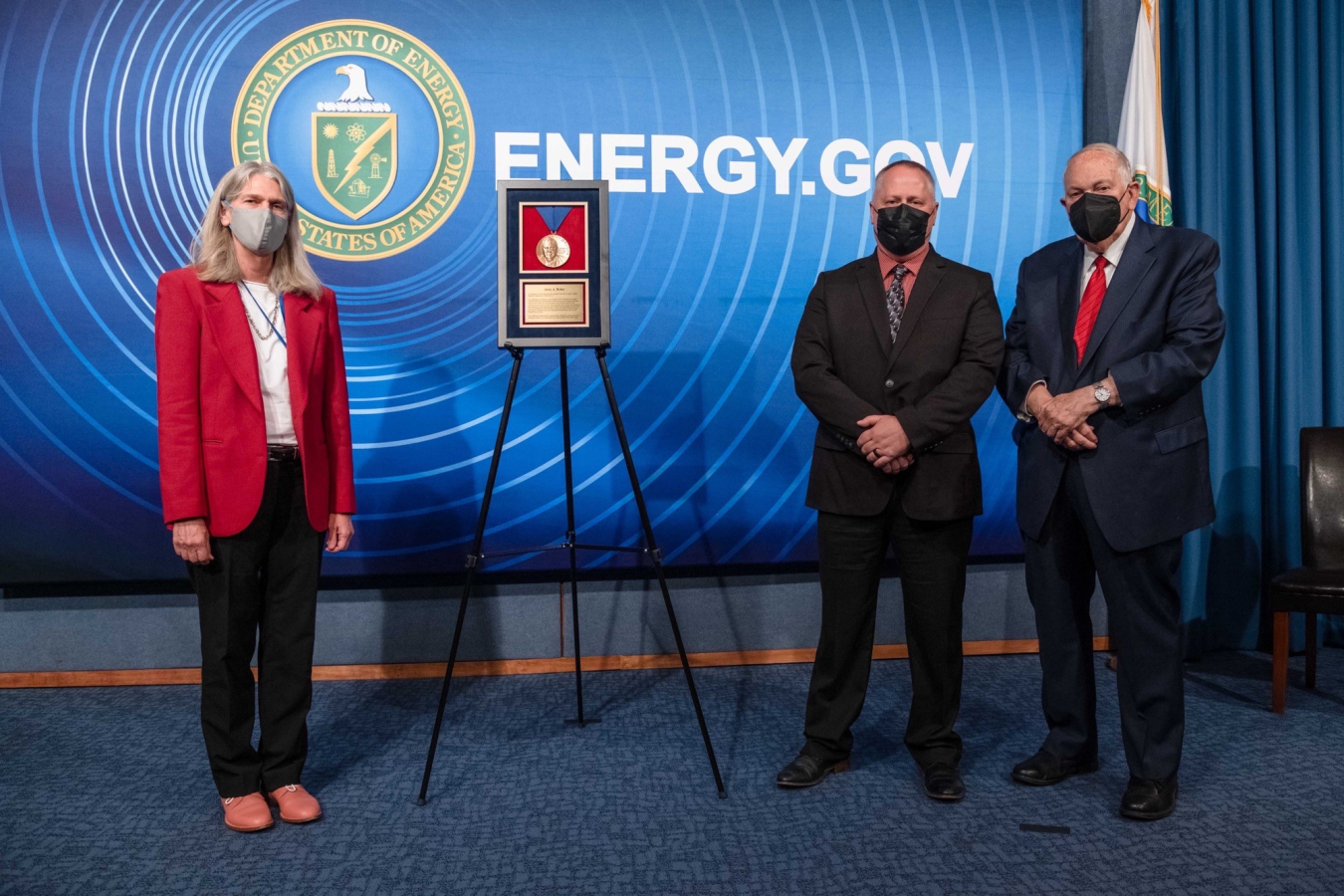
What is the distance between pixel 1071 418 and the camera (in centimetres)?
223

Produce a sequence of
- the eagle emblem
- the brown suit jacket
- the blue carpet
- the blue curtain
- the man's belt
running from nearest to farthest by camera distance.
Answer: the blue carpet < the man's belt < the brown suit jacket < the eagle emblem < the blue curtain

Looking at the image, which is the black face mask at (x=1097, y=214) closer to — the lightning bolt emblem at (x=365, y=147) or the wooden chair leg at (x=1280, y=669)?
the wooden chair leg at (x=1280, y=669)

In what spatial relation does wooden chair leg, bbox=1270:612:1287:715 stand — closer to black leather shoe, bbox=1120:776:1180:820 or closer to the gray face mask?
black leather shoe, bbox=1120:776:1180:820

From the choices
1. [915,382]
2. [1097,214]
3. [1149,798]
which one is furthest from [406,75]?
[1149,798]

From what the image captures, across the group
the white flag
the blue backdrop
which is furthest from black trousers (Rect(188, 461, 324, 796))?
the white flag

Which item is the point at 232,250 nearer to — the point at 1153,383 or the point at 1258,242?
the point at 1153,383

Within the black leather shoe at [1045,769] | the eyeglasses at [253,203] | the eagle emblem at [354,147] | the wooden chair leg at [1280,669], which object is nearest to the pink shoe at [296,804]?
the eyeglasses at [253,203]

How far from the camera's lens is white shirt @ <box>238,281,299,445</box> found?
2258mm

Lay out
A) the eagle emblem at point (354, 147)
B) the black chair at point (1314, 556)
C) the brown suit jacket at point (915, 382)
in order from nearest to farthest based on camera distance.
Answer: the brown suit jacket at point (915, 382)
the black chair at point (1314, 556)
the eagle emblem at point (354, 147)

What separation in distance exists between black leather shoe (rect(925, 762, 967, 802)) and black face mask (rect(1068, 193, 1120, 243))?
1429 millimetres

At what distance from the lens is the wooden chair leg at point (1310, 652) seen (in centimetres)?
328

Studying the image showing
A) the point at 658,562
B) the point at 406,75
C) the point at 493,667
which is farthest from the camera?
the point at 493,667

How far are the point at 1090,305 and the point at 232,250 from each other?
7.19 feet

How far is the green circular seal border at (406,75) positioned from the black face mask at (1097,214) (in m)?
2.17
